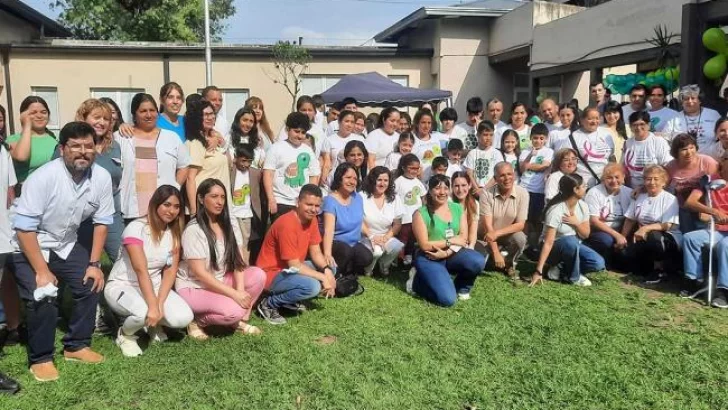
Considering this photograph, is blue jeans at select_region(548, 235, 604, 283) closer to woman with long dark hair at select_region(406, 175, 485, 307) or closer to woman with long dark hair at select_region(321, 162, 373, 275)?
woman with long dark hair at select_region(406, 175, 485, 307)

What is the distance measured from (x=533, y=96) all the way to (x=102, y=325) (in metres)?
13.3

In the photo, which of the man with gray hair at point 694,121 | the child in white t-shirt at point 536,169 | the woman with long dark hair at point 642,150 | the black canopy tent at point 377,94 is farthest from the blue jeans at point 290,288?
the black canopy tent at point 377,94

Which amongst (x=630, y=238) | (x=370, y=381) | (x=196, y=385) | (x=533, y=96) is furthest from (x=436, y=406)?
(x=533, y=96)

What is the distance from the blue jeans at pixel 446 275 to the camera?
5.04 metres

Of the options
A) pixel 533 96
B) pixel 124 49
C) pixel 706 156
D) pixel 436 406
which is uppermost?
pixel 124 49

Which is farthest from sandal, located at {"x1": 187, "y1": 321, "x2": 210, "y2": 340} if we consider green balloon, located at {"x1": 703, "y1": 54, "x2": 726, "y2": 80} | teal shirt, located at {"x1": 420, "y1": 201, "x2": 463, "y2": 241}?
green balloon, located at {"x1": 703, "y1": 54, "x2": 726, "y2": 80}

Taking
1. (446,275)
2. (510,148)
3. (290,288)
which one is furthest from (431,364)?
(510,148)

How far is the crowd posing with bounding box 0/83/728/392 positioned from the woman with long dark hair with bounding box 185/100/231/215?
1 cm

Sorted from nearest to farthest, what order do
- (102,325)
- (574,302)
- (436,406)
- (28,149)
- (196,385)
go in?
(436,406)
(196,385)
(28,149)
(102,325)
(574,302)

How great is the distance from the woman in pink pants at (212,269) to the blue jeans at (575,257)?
3.09m

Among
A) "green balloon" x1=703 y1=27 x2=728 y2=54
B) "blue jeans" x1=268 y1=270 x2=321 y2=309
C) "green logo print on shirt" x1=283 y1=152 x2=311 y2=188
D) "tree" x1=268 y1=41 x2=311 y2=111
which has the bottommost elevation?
"blue jeans" x1=268 y1=270 x2=321 y2=309

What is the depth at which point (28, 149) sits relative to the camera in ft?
13.5

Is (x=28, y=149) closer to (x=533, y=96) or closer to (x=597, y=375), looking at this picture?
(x=597, y=375)

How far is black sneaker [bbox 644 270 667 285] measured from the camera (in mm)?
5729
